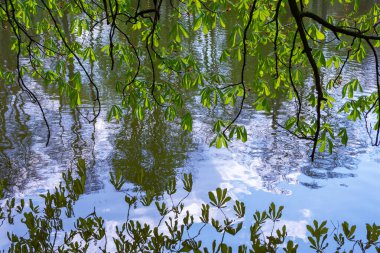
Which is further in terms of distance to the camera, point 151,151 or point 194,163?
point 151,151

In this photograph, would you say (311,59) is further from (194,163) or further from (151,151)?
(151,151)

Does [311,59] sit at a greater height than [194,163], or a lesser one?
greater

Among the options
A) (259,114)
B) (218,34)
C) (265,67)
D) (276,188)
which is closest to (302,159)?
(276,188)

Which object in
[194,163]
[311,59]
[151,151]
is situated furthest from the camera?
[151,151]

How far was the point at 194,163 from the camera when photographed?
7227 millimetres

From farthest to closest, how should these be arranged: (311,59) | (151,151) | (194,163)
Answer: (151,151), (194,163), (311,59)

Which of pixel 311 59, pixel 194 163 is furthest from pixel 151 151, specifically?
pixel 311 59

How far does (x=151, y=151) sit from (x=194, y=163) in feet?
2.53

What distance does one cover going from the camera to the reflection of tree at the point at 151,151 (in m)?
6.86

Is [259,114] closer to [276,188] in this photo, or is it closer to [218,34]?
[276,188]

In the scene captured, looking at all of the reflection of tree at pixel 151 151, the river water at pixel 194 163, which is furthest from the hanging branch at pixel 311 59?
the reflection of tree at pixel 151 151

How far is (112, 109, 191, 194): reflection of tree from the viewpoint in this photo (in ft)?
22.5

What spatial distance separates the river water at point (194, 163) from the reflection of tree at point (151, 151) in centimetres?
2

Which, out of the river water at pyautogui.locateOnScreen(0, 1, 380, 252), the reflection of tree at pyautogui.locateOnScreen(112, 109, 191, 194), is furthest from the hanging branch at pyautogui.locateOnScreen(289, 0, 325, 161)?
the reflection of tree at pyautogui.locateOnScreen(112, 109, 191, 194)
